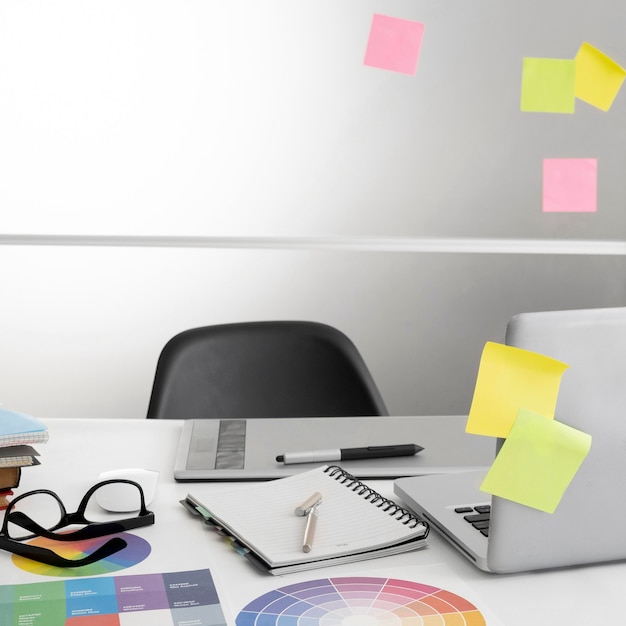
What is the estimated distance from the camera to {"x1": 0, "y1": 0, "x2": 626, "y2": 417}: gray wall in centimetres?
246

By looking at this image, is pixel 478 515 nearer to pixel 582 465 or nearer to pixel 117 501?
pixel 582 465

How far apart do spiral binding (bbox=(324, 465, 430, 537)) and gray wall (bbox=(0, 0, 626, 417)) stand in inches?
60.5

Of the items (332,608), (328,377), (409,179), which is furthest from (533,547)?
(409,179)

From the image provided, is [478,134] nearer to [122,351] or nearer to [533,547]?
[122,351]

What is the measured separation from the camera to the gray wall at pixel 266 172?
2.46m

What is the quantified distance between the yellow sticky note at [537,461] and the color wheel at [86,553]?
1.03 feet

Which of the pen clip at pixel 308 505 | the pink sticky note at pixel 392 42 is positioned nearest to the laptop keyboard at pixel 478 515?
the pen clip at pixel 308 505

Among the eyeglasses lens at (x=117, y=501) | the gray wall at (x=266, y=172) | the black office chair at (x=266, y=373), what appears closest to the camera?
the eyeglasses lens at (x=117, y=501)

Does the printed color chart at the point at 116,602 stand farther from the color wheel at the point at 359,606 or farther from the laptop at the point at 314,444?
the laptop at the point at 314,444

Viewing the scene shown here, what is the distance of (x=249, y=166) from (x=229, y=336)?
3.26ft

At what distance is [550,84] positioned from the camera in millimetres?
2186

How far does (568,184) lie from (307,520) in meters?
2.05

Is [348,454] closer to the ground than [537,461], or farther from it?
closer to the ground

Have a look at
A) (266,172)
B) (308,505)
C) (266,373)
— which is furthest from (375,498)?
(266,172)
